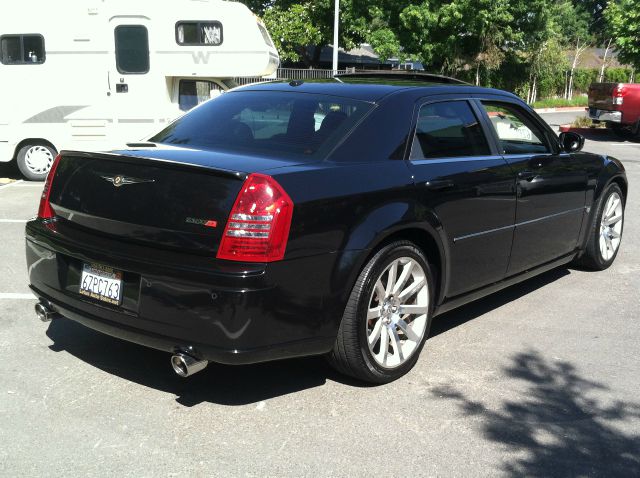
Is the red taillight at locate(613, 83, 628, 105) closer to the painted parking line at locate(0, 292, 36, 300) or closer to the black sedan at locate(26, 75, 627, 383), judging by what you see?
the black sedan at locate(26, 75, 627, 383)

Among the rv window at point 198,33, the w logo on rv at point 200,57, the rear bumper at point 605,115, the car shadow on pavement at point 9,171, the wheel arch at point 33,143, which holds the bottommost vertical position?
the car shadow on pavement at point 9,171

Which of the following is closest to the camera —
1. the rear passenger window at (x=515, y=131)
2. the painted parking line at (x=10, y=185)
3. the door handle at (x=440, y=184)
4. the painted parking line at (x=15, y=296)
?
the door handle at (x=440, y=184)

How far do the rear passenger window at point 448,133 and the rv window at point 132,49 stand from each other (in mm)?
8229

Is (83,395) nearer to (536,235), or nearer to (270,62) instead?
(536,235)

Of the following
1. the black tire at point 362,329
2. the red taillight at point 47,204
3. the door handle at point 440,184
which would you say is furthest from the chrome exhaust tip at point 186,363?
the door handle at point 440,184

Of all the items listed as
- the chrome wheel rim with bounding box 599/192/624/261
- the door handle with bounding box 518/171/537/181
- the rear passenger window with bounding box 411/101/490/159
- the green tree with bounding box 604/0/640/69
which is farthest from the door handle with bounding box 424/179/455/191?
the green tree with bounding box 604/0/640/69

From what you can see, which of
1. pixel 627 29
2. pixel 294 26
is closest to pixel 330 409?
pixel 627 29

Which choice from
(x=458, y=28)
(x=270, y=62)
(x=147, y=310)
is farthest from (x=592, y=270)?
(x=458, y=28)

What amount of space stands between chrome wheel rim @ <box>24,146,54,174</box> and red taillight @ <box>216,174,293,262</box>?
9.44m

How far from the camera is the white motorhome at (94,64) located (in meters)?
11.8

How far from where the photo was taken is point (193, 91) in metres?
12.4

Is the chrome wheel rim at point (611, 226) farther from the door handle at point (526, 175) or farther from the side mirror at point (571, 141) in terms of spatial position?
the door handle at point (526, 175)

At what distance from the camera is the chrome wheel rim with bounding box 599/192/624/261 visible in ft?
21.6

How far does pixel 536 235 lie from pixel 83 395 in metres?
3.28
